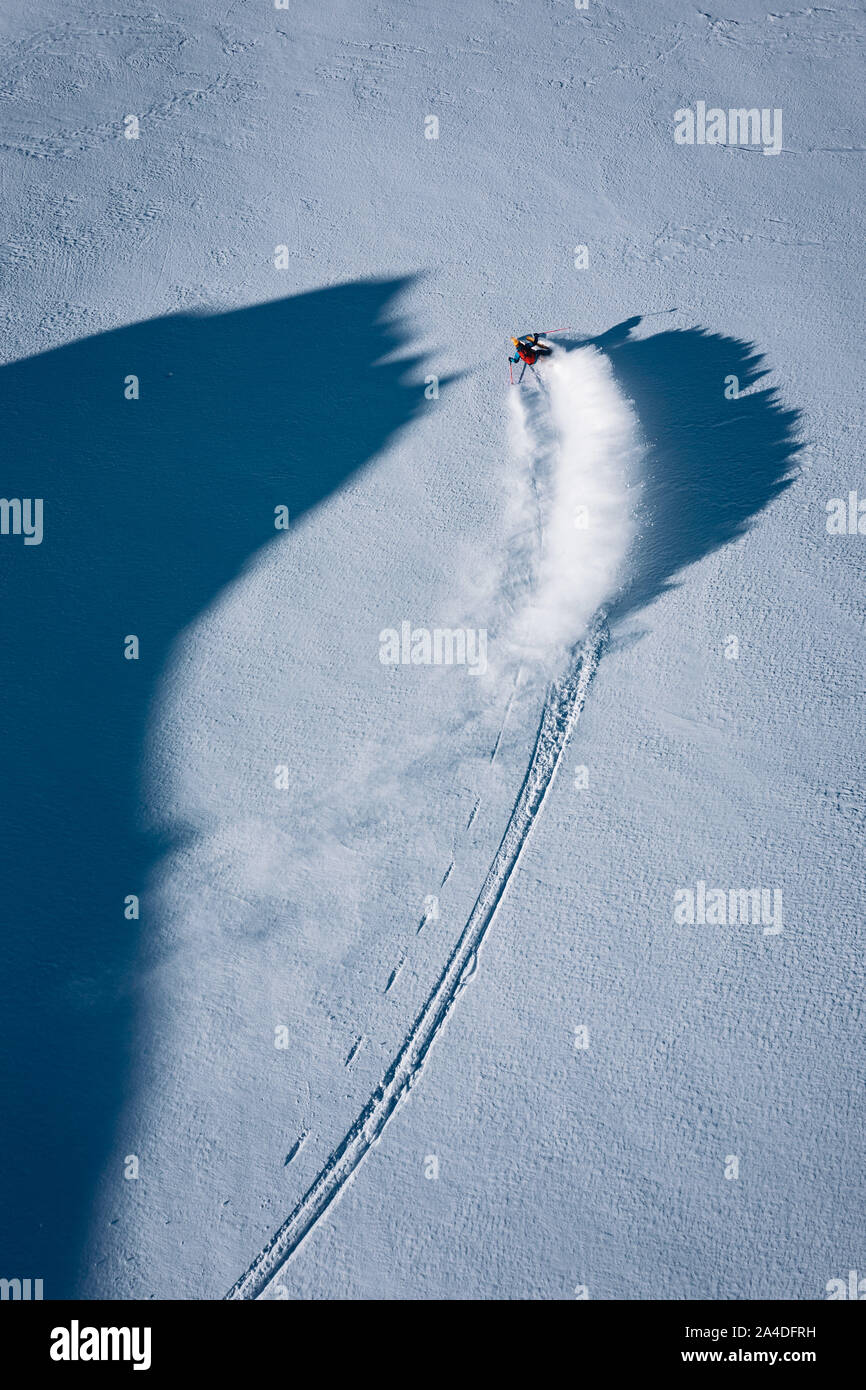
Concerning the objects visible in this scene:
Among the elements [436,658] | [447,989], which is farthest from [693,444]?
[447,989]

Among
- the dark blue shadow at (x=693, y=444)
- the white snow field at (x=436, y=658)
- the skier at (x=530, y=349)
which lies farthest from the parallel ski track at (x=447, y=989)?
the skier at (x=530, y=349)

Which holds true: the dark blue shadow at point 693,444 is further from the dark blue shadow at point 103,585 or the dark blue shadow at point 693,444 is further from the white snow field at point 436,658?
the dark blue shadow at point 103,585

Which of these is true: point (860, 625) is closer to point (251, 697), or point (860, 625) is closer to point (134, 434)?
point (251, 697)

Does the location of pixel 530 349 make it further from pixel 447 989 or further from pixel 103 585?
pixel 447 989

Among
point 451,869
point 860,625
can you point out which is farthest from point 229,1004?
point 860,625

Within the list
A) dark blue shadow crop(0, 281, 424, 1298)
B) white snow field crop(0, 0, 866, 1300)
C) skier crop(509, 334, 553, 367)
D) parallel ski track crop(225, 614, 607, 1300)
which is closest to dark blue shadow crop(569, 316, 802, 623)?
white snow field crop(0, 0, 866, 1300)

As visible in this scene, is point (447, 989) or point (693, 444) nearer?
point (447, 989)
